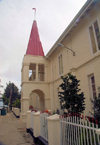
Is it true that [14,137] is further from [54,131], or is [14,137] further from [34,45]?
[34,45]

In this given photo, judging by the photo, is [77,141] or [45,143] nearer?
[77,141]

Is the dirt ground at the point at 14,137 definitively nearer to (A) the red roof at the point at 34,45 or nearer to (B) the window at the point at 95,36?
(B) the window at the point at 95,36

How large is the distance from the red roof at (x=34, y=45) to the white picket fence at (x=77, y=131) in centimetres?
1281

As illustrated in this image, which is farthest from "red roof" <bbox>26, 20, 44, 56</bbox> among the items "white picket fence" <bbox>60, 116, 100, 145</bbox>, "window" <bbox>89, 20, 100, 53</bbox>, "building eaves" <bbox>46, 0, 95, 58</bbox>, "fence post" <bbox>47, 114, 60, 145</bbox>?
"white picket fence" <bbox>60, 116, 100, 145</bbox>

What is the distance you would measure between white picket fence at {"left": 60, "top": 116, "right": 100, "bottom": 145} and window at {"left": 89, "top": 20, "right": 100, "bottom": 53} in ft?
16.7

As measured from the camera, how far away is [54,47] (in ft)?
39.7

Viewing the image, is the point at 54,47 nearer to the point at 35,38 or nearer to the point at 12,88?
the point at 35,38

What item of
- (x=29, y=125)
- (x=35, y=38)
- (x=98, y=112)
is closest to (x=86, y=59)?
(x=98, y=112)

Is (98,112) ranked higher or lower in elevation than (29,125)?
higher

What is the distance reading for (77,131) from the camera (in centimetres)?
332

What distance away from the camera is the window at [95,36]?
727 centimetres

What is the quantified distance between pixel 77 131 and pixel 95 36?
19.7 ft

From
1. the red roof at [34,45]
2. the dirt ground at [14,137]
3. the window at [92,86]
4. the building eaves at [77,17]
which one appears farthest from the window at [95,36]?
the red roof at [34,45]

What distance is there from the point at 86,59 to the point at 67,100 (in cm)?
372
